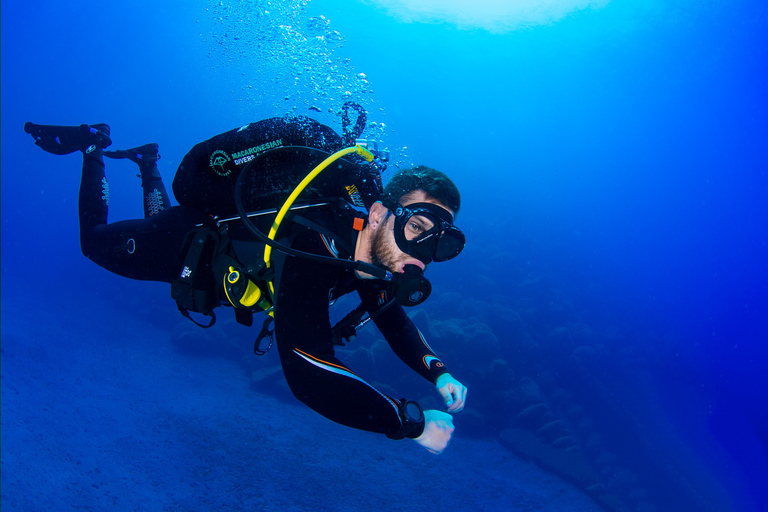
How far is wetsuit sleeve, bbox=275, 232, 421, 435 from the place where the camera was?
1.59 metres

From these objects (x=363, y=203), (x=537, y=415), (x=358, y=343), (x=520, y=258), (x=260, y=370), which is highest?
(x=520, y=258)

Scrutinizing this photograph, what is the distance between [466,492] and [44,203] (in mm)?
128054

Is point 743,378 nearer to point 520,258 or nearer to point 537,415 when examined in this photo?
point 520,258

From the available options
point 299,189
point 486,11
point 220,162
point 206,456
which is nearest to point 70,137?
point 220,162

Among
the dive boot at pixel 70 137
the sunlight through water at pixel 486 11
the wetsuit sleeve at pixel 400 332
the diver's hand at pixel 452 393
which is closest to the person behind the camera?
the diver's hand at pixel 452 393

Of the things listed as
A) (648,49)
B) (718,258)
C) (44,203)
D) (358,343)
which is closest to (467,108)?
(648,49)

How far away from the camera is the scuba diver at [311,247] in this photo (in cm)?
169

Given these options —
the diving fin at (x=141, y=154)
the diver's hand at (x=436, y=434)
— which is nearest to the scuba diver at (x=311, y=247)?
the diver's hand at (x=436, y=434)

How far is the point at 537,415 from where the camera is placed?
11.2 m

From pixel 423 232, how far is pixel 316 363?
1.12 m

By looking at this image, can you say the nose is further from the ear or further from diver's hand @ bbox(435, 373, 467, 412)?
diver's hand @ bbox(435, 373, 467, 412)

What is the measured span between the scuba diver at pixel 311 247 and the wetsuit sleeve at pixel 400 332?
10mm

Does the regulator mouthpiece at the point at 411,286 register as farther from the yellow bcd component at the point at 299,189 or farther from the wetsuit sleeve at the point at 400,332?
the yellow bcd component at the point at 299,189

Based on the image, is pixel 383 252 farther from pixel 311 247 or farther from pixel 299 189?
pixel 299 189
